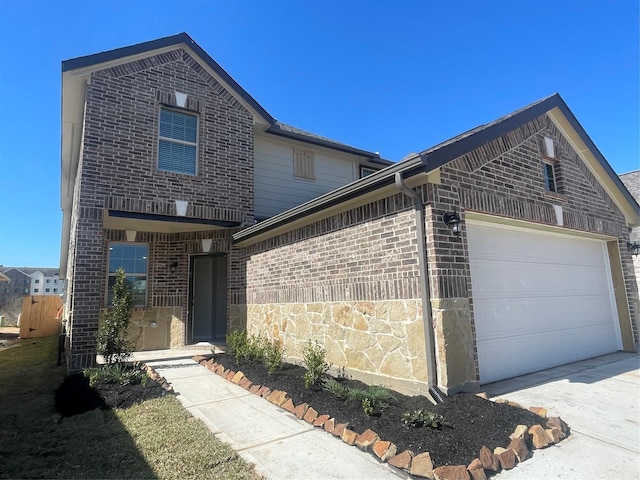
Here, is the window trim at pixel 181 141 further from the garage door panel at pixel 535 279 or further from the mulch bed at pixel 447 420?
the garage door panel at pixel 535 279

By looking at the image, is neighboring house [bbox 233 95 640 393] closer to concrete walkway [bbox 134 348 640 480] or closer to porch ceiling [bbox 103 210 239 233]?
concrete walkway [bbox 134 348 640 480]

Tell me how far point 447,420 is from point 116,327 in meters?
6.19

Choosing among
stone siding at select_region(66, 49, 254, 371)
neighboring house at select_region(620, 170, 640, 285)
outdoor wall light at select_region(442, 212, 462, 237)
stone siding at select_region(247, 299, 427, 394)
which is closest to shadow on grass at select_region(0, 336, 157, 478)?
stone siding at select_region(66, 49, 254, 371)

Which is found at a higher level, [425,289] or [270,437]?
[425,289]

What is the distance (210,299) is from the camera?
40.7 feet

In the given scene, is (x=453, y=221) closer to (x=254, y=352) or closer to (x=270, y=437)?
(x=270, y=437)

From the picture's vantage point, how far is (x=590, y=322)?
7801 mm

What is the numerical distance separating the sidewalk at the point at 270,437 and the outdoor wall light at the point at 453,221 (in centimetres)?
303

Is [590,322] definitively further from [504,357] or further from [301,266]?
[301,266]

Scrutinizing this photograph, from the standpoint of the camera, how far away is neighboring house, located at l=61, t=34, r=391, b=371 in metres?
7.98

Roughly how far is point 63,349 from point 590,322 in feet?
42.2

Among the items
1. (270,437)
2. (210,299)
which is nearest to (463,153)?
(270,437)

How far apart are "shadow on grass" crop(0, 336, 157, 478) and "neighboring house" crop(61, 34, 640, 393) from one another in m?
1.89

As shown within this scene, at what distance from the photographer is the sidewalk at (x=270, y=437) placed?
3264mm
